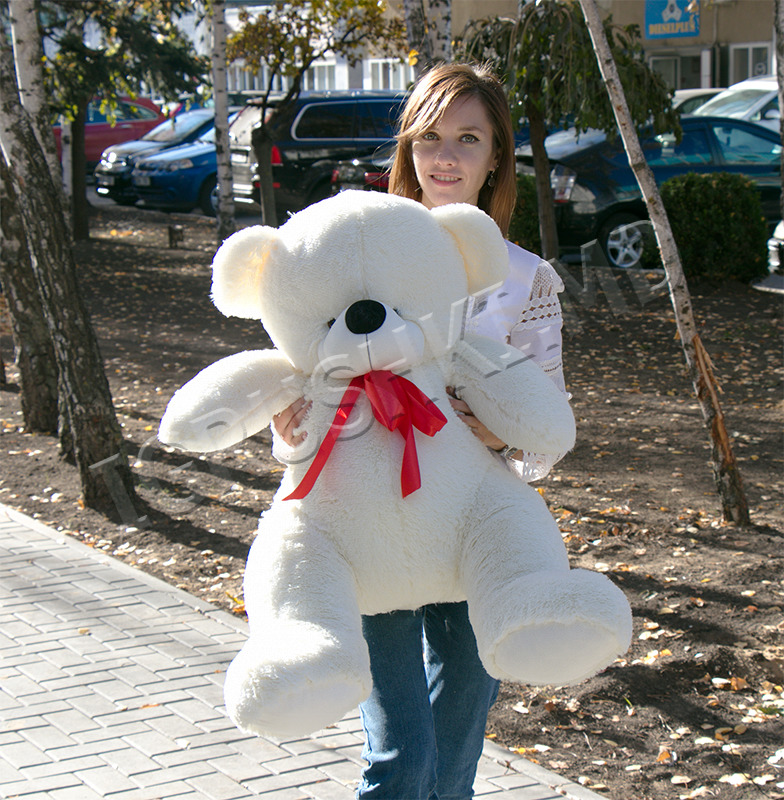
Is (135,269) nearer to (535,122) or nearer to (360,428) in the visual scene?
(535,122)

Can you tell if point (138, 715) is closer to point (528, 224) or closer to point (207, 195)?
point (528, 224)

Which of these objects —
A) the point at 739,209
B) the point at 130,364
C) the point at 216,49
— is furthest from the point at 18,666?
the point at 216,49

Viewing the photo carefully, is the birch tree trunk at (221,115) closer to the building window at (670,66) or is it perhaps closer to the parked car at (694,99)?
the parked car at (694,99)

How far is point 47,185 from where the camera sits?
5758mm

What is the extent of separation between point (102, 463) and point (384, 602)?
14.0 ft

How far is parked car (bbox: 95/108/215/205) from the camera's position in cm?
1903

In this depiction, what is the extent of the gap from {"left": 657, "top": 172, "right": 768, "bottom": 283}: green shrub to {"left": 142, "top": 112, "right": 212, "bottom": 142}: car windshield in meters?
11.9

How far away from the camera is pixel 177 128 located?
20.6 metres

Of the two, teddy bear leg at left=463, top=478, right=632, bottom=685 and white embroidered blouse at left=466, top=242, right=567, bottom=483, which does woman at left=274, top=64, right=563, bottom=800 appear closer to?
white embroidered blouse at left=466, top=242, right=567, bottom=483

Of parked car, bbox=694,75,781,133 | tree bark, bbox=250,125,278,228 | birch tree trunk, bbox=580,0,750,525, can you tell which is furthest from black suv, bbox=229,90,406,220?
birch tree trunk, bbox=580,0,750,525

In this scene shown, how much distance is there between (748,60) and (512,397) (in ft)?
94.0

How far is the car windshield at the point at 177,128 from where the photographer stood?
20.2 metres

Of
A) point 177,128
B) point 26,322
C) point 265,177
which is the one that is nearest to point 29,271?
point 26,322

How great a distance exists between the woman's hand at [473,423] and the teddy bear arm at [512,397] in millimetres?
17
